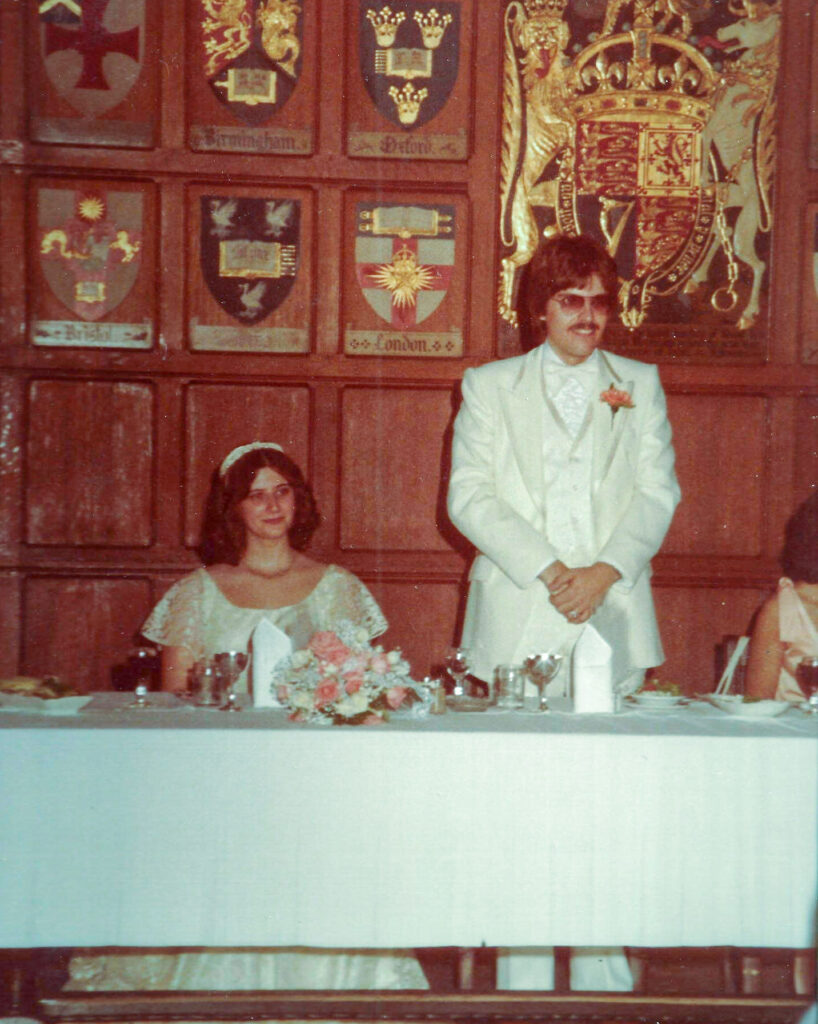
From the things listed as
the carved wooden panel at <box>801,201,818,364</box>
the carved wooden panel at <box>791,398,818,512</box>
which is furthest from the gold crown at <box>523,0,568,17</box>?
the carved wooden panel at <box>791,398,818,512</box>

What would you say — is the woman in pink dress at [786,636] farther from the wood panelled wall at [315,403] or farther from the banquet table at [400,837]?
the wood panelled wall at [315,403]

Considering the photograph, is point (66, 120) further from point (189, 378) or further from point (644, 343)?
point (644, 343)

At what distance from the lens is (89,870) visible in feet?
8.69

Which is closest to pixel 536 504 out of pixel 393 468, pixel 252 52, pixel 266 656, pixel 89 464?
pixel 266 656

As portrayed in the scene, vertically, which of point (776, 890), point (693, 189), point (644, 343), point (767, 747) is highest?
point (693, 189)

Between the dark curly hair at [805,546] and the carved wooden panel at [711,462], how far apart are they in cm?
147

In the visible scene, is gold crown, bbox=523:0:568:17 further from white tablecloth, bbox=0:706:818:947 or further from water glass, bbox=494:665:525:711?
white tablecloth, bbox=0:706:818:947

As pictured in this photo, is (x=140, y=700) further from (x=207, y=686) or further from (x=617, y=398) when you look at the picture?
(x=617, y=398)

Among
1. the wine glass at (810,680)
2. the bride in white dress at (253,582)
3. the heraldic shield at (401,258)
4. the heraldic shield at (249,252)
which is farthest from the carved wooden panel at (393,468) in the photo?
the wine glass at (810,680)

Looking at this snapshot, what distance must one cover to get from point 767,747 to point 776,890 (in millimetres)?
299

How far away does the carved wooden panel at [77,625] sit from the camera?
17.7 ft

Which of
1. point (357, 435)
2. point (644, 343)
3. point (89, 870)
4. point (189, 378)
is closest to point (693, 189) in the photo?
point (644, 343)

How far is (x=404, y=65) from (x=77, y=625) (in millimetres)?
2726

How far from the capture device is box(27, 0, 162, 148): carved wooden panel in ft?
17.6
